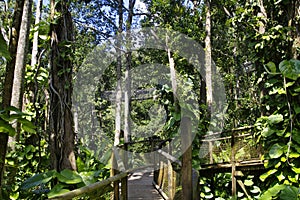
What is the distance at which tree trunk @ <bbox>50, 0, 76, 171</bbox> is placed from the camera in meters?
3.40

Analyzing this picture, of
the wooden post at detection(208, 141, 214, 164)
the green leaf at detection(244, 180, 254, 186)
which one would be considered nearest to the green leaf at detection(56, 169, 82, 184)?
the wooden post at detection(208, 141, 214, 164)

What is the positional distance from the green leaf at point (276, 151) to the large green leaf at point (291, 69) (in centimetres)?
97

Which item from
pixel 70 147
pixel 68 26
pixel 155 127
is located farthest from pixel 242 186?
pixel 155 127

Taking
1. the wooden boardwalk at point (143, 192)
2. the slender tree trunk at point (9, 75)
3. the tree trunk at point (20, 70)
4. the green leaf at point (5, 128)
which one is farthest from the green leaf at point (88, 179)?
the wooden boardwalk at point (143, 192)

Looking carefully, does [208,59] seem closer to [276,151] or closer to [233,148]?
[233,148]

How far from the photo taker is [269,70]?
4.89 m

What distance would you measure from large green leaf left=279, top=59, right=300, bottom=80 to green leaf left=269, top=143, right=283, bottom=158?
0.97 metres

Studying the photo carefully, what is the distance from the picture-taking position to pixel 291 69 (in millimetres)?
4316

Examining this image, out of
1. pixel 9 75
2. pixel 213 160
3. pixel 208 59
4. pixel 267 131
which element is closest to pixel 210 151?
pixel 213 160

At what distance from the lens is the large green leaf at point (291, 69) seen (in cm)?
429

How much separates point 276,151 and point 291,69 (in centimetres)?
114

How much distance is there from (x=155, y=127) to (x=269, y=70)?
12821mm

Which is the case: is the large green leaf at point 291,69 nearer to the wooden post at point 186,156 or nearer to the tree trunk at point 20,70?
the wooden post at point 186,156

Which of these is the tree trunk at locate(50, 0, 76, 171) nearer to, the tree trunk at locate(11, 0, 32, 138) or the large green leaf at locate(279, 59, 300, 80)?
the tree trunk at locate(11, 0, 32, 138)
